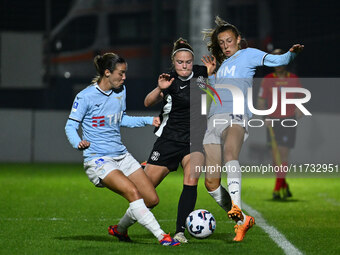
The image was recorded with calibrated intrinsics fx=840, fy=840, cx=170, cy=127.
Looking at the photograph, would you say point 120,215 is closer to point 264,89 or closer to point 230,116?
point 230,116

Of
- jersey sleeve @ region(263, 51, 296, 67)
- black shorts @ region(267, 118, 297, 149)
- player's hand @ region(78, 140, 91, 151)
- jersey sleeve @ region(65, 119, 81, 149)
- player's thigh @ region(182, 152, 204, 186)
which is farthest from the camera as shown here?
Result: black shorts @ region(267, 118, 297, 149)

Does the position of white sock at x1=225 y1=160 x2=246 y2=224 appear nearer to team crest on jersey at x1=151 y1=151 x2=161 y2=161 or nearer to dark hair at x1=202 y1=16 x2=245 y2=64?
team crest on jersey at x1=151 y1=151 x2=161 y2=161

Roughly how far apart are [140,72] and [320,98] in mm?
6678

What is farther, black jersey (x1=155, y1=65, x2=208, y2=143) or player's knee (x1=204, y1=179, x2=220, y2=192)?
player's knee (x1=204, y1=179, x2=220, y2=192)

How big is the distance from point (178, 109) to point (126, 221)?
44.6 inches

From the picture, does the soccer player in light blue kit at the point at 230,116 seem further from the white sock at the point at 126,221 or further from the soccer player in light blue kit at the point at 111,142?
the white sock at the point at 126,221

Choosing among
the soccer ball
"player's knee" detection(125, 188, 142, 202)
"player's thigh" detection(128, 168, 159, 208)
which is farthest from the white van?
"player's knee" detection(125, 188, 142, 202)

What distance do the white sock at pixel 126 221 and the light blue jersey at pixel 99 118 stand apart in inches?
21.6

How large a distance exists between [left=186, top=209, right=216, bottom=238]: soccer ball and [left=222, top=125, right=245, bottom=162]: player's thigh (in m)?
0.59

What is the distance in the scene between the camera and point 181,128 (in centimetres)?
777

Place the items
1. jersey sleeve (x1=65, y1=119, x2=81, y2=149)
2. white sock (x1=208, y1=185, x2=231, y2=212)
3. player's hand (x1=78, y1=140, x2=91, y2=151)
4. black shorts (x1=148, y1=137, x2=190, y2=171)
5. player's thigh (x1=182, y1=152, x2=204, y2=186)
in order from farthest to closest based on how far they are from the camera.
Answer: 1. white sock (x1=208, y1=185, x2=231, y2=212)
2. black shorts (x1=148, y1=137, x2=190, y2=171)
3. player's thigh (x1=182, y1=152, x2=204, y2=186)
4. jersey sleeve (x1=65, y1=119, x2=81, y2=149)
5. player's hand (x1=78, y1=140, x2=91, y2=151)

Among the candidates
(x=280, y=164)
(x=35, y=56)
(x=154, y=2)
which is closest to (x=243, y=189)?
(x=280, y=164)

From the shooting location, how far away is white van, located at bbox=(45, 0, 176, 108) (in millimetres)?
23000

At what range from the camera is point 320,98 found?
1850 centimetres
